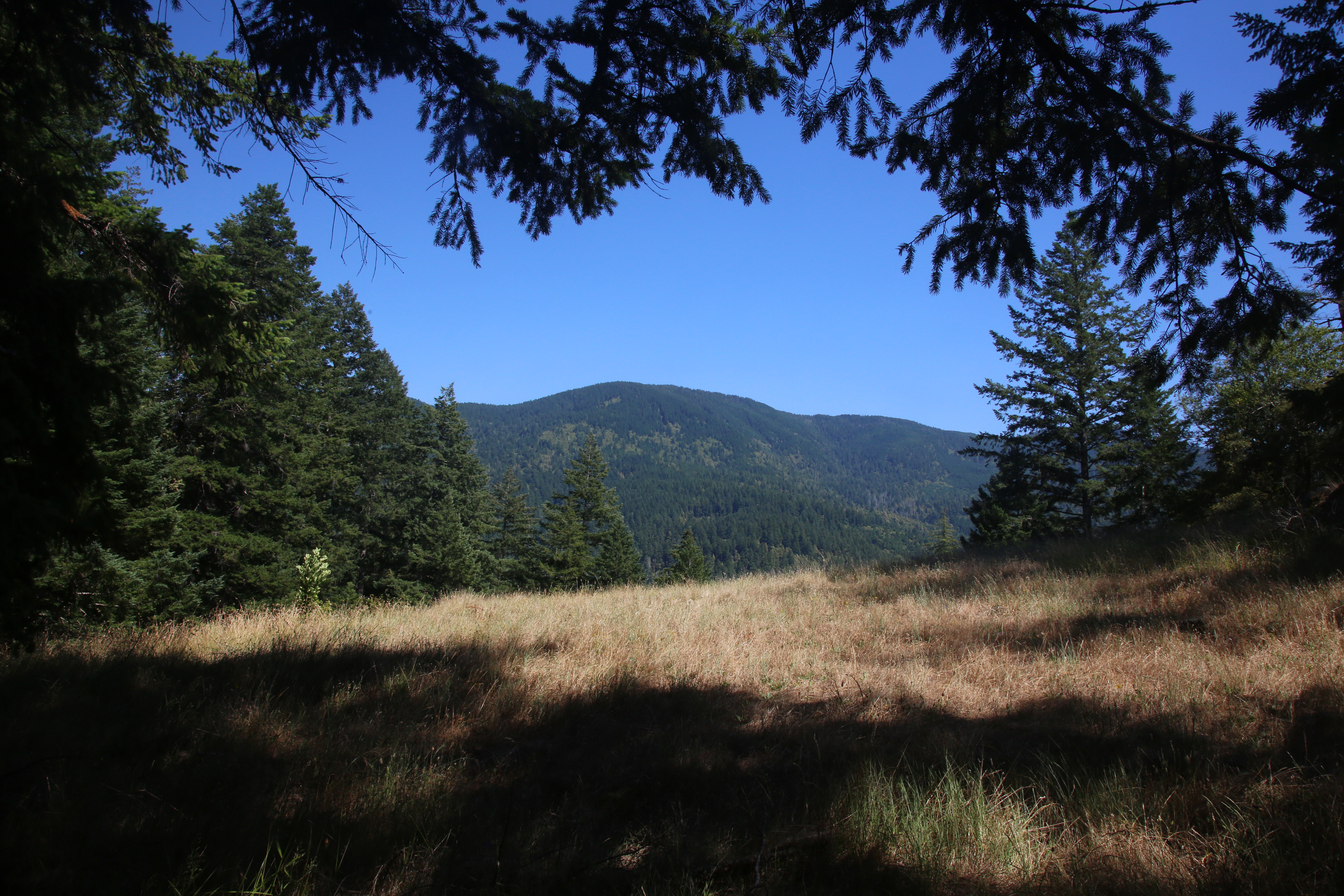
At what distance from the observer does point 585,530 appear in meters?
43.2

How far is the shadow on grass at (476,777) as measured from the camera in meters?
2.42

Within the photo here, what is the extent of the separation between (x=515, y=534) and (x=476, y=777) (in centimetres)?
4733

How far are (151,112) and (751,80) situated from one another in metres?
5.39

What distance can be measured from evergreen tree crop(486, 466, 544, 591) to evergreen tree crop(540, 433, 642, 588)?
166cm

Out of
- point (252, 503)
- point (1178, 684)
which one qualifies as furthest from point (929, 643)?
point (252, 503)

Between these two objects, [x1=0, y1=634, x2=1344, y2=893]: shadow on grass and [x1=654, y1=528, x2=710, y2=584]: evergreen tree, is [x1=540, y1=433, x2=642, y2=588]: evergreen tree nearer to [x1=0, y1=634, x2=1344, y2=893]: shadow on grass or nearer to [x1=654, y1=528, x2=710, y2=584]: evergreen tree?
[x1=654, y1=528, x2=710, y2=584]: evergreen tree

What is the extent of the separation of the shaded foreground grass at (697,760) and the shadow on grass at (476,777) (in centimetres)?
2

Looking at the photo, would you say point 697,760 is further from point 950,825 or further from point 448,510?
point 448,510

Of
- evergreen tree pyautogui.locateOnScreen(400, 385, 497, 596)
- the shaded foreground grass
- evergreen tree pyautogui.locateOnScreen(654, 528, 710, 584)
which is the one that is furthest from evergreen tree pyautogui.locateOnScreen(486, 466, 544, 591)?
the shaded foreground grass

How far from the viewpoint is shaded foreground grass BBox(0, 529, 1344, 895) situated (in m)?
2.42

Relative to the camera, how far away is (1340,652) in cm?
415

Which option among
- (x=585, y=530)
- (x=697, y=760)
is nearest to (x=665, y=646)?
(x=697, y=760)

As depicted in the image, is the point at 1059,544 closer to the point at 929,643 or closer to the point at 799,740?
the point at 929,643

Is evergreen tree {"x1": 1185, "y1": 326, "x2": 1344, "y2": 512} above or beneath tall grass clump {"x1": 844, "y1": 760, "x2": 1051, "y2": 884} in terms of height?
above
